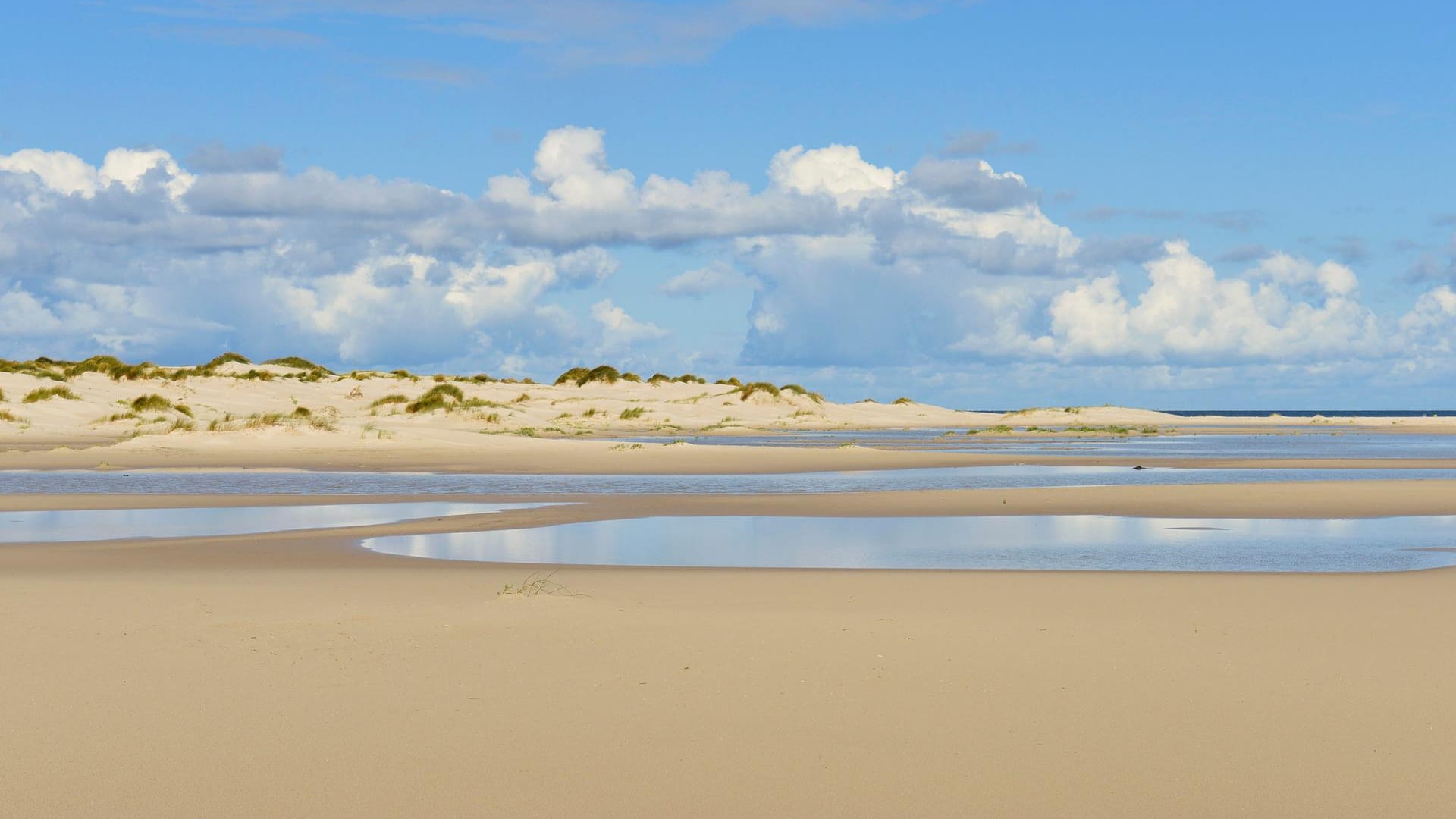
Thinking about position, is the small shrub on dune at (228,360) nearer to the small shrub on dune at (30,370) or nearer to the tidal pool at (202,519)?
the small shrub on dune at (30,370)

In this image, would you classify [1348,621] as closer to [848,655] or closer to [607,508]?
[848,655]

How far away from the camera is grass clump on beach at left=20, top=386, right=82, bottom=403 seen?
56.2 metres

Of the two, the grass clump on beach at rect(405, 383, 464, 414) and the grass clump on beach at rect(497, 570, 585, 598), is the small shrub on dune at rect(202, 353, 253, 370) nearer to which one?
the grass clump on beach at rect(405, 383, 464, 414)

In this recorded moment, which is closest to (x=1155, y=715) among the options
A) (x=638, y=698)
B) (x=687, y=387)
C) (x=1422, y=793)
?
(x=1422, y=793)

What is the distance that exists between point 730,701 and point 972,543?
367 inches

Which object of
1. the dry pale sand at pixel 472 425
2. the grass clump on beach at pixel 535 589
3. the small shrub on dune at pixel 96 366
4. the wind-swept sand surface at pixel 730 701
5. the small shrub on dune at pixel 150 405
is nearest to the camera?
the wind-swept sand surface at pixel 730 701

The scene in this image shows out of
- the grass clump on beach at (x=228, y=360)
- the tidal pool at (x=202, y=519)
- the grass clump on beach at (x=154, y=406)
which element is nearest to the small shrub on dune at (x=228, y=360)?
the grass clump on beach at (x=228, y=360)

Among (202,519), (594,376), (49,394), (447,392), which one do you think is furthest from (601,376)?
(202,519)

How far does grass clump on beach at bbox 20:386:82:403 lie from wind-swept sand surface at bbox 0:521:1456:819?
2011 inches

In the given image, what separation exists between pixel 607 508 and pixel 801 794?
15.8 m

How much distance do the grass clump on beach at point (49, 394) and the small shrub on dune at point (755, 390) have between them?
40.6 metres

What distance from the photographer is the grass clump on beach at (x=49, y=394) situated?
184 feet

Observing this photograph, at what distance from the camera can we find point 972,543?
15.9 meters

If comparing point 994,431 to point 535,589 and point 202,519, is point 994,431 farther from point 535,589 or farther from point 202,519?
point 535,589
